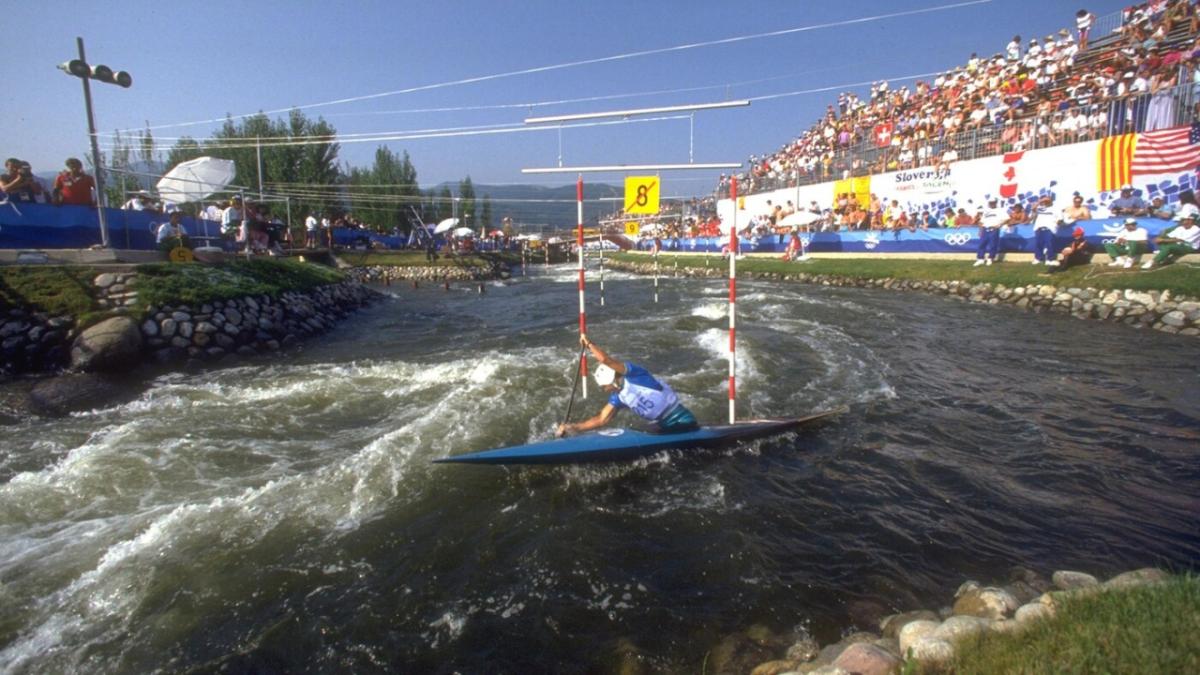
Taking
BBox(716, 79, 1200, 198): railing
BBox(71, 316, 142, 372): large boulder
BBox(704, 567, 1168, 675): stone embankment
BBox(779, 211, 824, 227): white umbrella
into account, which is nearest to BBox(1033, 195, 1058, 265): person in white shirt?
BBox(716, 79, 1200, 198): railing

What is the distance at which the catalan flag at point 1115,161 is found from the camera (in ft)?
62.8

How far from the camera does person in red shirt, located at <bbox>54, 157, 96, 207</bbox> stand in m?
14.2

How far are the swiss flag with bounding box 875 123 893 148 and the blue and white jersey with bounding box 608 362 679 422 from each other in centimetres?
2966

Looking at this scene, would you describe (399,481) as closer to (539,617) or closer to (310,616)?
(310,616)

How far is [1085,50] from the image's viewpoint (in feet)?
78.5

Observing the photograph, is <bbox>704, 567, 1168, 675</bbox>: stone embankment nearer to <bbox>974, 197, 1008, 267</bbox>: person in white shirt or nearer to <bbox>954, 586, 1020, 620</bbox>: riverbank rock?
<bbox>954, 586, 1020, 620</bbox>: riverbank rock

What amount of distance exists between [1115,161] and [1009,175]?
4065 mm

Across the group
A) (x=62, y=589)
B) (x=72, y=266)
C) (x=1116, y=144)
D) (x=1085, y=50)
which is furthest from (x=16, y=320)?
(x=1085, y=50)

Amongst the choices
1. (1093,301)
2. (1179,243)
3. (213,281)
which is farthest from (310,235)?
(1179,243)

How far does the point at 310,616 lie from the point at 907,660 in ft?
12.2

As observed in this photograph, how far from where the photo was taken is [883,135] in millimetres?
30969

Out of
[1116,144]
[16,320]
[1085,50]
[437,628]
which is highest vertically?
[1085,50]

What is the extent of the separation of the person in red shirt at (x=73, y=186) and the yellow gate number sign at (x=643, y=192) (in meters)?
13.0

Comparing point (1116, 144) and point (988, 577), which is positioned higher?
point (1116, 144)
